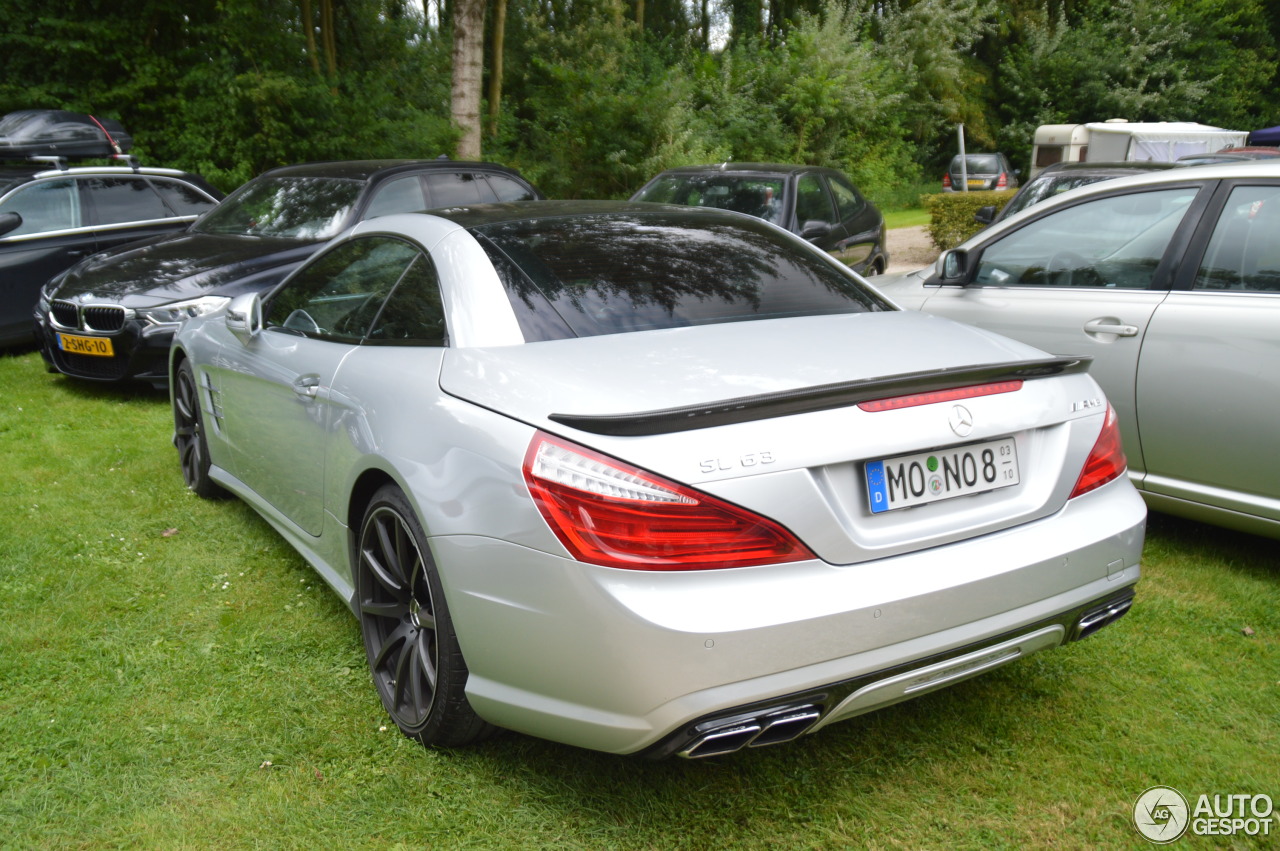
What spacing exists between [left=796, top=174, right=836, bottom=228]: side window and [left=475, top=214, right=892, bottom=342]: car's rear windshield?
19.3 ft

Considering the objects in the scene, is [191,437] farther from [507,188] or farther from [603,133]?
A: [603,133]

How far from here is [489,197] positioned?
8.38 m

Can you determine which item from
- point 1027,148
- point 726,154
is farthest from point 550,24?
point 1027,148

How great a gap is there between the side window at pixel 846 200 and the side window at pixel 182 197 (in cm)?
599

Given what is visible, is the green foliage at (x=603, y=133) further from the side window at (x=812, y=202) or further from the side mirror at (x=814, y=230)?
the side mirror at (x=814, y=230)

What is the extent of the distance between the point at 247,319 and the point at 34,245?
18.7 ft

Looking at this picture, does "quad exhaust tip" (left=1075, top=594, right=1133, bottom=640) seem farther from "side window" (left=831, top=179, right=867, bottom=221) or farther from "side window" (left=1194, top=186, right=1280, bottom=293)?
"side window" (left=831, top=179, right=867, bottom=221)

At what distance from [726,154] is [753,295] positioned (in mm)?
17189

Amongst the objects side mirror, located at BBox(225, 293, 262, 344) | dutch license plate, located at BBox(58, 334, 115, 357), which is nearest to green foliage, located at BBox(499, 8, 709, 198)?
dutch license plate, located at BBox(58, 334, 115, 357)

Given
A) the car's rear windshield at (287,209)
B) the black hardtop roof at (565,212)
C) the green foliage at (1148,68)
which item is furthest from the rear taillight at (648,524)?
the green foliage at (1148,68)

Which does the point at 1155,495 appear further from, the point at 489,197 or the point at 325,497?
the point at 489,197

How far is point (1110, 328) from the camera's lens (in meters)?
4.11

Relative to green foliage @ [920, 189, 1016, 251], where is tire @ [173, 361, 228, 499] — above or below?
below

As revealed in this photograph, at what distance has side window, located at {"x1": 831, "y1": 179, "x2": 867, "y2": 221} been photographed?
10.3 metres
